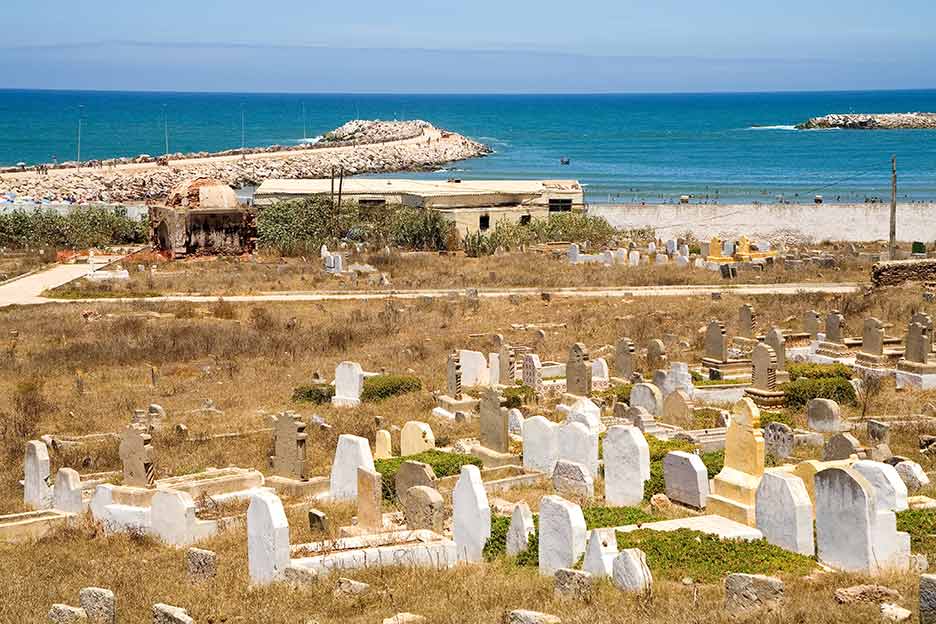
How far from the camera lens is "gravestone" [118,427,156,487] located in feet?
56.6

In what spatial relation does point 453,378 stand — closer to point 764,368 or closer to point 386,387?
point 386,387

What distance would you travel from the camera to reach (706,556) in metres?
12.6

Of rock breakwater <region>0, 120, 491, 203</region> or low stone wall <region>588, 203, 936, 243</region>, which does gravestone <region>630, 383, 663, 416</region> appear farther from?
rock breakwater <region>0, 120, 491, 203</region>

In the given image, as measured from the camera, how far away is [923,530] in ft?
43.4

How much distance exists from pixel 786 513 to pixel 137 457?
27.8ft

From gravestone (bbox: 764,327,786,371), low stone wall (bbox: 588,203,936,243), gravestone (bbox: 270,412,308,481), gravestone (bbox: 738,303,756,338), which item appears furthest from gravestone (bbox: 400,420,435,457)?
low stone wall (bbox: 588,203,936,243)

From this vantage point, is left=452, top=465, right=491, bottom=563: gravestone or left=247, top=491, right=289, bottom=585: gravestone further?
left=452, top=465, right=491, bottom=563: gravestone

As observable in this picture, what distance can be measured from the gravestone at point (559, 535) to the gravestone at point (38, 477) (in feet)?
25.5

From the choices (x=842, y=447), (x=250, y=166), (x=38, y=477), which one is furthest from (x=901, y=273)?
(x=250, y=166)

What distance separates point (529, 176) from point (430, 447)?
99.5 meters

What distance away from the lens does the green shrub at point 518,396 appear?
78.3 ft

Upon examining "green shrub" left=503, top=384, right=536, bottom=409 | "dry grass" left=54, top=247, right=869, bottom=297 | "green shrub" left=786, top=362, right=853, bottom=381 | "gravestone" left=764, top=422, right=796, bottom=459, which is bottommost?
"dry grass" left=54, top=247, right=869, bottom=297

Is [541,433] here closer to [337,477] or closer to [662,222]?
[337,477]

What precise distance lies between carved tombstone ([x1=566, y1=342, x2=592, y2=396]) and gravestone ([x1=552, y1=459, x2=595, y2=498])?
812 cm
